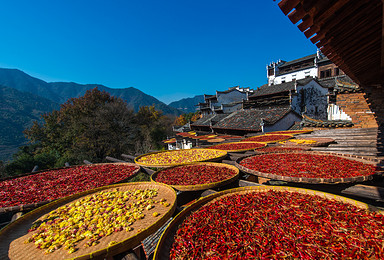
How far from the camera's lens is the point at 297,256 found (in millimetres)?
1262

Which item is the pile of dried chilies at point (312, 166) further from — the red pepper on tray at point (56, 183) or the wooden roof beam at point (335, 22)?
the red pepper on tray at point (56, 183)

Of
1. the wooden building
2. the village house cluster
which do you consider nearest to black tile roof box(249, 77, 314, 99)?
the village house cluster

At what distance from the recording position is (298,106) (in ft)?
66.0

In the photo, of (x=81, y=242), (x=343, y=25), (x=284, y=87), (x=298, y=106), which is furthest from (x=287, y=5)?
(x=284, y=87)

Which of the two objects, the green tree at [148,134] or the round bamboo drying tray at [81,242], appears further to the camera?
the green tree at [148,134]

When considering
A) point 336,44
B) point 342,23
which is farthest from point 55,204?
point 336,44

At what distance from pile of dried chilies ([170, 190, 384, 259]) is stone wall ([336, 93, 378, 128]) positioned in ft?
31.7

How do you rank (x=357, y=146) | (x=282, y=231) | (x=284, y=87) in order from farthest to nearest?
(x=284, y=87), (x=357, y=146), (x=282, y=231)

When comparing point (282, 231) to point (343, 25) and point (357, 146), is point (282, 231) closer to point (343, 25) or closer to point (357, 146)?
point (343, 25)

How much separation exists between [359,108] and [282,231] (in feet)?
35.2

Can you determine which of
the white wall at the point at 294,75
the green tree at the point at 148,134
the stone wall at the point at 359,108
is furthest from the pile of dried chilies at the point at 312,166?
the white wall at the point at 294,75

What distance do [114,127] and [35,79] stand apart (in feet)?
768

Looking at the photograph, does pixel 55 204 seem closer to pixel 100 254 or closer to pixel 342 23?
pixel 100 254

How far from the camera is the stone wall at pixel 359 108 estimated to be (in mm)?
8148
